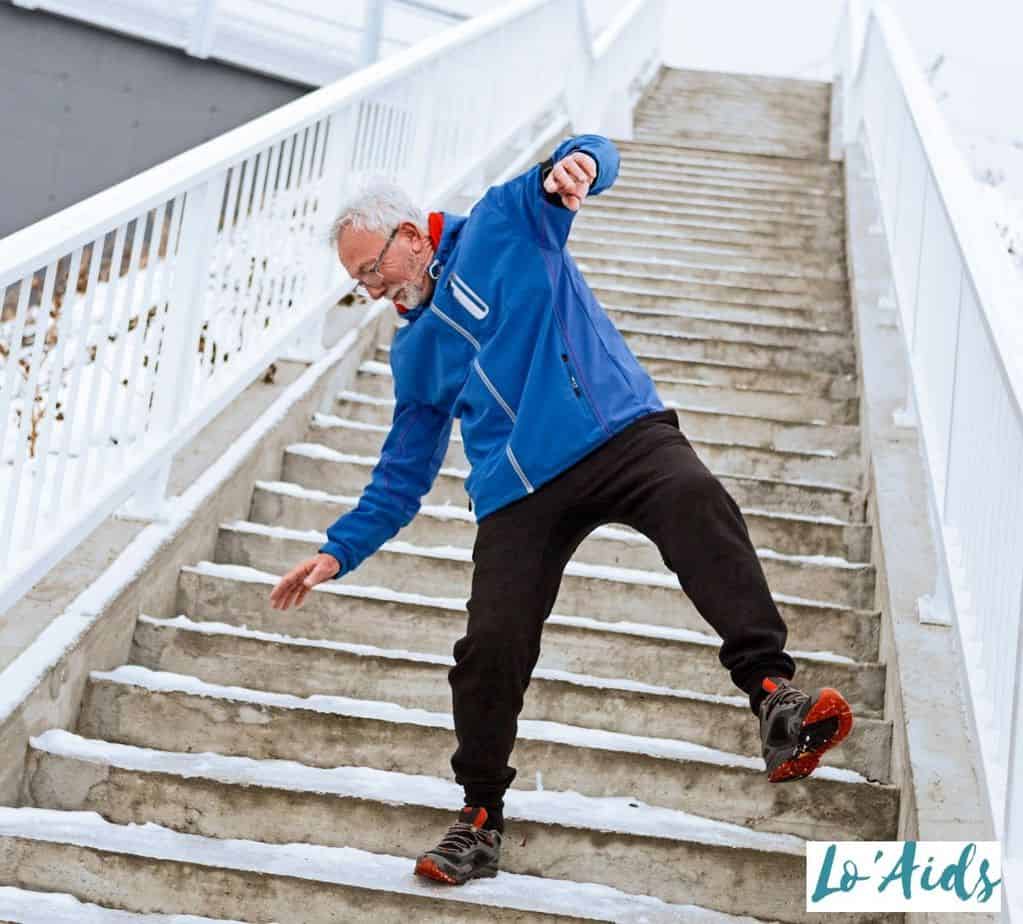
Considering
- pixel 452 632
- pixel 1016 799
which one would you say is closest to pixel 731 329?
pixel 452 632

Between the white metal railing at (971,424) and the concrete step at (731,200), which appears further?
the concrete step at (731,200)

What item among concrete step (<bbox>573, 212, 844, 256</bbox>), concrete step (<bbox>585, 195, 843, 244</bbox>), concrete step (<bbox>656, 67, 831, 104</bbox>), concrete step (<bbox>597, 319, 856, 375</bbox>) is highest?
concrete step (<bbox>656, 67, 831, 104</bbox>)

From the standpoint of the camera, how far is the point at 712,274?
7031mm

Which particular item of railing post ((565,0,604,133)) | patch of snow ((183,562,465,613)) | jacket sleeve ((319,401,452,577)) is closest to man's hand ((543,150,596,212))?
jacket sleeve ((319,401,452,577))

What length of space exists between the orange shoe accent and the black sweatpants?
20cm

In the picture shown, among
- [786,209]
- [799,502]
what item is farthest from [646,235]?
[799,502]

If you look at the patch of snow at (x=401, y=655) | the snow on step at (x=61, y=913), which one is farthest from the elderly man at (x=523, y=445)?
the patch of snow at (x=401, y=655)

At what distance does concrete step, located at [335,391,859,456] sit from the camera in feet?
16.6

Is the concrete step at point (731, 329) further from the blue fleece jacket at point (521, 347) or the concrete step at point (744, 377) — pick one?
the blue fleece jacket at point (521, 347)

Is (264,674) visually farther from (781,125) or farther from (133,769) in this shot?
(781,125)

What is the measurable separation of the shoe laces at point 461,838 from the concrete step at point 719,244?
15.6ft

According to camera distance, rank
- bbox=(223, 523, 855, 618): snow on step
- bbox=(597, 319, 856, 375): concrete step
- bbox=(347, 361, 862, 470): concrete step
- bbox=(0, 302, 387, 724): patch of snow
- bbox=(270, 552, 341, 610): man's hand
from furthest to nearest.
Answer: bbox=(597, 319, 856, 375): concrete step < bbox=(347, 361, 862, 470): concrete step < bbox=(223, 523, 855, 618): snow on step < bbox=(0, 302, 387, 724): patch of snow < bbox=(270, 552, 341, 610): man's hand

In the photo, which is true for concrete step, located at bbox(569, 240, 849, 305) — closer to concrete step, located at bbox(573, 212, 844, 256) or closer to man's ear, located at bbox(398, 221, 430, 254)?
concrete step, located at bbox(573, 212, 844, 256)

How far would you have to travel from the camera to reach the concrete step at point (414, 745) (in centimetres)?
326
